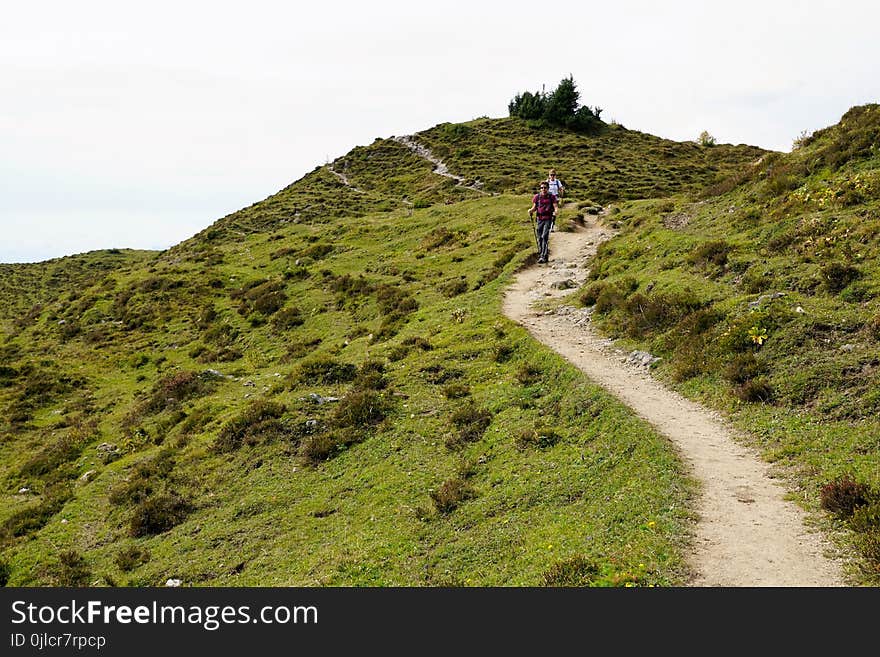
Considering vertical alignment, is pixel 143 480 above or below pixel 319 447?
below

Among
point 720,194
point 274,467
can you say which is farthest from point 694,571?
point 720,194

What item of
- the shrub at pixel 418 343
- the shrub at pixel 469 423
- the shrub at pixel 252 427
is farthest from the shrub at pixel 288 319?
the shrub at pixel 469 423

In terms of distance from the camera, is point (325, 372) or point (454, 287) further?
point (454, 287)

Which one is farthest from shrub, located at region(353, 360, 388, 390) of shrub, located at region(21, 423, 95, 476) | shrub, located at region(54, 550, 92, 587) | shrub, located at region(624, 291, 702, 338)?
shrub, located at region(21, 423, 95, 476)

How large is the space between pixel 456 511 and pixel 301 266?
36.2 m

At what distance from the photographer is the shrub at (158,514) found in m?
15.2

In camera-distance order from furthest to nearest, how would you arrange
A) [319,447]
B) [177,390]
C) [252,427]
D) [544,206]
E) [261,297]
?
[261,297]
[544,206]
[177,390]
[252,427]
[319,447]

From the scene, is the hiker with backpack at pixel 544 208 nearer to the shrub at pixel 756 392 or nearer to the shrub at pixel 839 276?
the shrub at pixel 839 276

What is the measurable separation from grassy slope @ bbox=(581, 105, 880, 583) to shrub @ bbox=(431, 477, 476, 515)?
5859 millimetres

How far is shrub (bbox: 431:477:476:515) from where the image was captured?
1192cm

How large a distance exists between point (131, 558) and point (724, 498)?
521 inches

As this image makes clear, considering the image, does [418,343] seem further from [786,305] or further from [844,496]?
[844,496]

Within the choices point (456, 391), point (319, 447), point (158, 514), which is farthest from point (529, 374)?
point (158, 514)

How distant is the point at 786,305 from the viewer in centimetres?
1505
